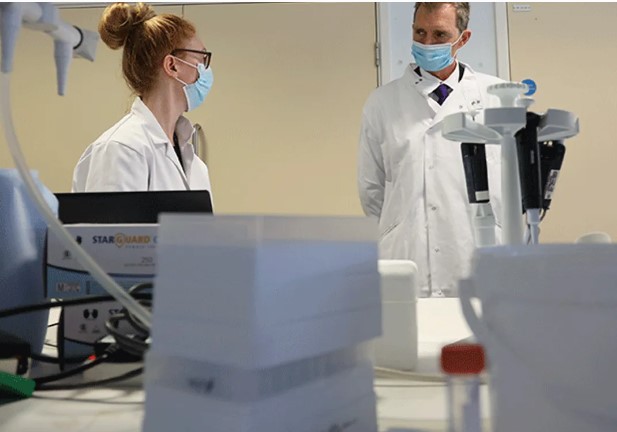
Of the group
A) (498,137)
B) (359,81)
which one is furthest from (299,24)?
(498,137)

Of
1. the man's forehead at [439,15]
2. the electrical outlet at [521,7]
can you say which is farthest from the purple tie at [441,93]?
the electrical outlet at [521,7]

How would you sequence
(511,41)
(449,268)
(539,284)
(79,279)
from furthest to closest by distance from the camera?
(511,41), (449,268), (79,279), (539,284)

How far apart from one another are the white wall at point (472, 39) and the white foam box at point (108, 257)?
1927mm

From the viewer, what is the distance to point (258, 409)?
10.5 inches

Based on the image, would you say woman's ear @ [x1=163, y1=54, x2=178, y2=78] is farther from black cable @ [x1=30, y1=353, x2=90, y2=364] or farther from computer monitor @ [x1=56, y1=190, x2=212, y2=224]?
black cable @ [x1=30, y1=353, x2=90, y2=364]

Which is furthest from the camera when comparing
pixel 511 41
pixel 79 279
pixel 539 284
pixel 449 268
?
pixel 511 41

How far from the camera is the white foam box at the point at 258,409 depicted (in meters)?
0.27

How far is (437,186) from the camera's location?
5.96ft

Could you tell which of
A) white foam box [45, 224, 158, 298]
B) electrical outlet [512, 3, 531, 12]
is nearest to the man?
electrical outlet [512, 3, 531, 12]

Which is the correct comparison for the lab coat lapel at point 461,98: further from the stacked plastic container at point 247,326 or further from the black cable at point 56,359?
the stacked plastic container at point 247,326

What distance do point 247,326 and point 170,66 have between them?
1412 mm

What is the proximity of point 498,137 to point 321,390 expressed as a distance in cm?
38

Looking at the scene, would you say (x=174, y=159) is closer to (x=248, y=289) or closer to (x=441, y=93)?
(x=441, y=93)

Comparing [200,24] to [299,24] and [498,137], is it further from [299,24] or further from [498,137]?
[498,137]
